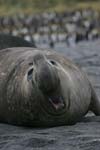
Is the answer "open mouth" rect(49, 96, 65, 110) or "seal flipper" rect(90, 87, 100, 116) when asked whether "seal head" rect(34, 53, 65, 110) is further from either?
"seal flipper" rect(90, 87, 100, 116)

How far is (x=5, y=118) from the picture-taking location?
840 centimetres

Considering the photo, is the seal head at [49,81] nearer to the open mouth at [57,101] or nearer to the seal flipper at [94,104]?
the open mouth at [57,101]

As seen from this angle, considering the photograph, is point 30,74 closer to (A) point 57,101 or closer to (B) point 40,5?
(A) point 57,101

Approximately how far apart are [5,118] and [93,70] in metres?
8.79

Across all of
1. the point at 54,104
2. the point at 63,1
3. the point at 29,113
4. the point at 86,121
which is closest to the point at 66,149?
the point at 54,104

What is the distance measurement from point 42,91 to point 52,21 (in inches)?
2207

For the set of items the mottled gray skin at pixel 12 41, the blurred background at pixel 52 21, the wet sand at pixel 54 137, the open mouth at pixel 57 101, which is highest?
the mottled gray skin at pixel 12 41

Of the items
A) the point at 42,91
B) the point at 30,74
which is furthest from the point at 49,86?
the point at 30,74

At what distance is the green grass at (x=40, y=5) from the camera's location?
81.3 m

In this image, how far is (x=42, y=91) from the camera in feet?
23.7

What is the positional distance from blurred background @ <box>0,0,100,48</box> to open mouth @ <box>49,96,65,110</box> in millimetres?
28982

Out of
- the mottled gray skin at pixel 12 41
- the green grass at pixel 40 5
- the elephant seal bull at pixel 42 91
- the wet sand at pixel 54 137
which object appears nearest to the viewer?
the wet sand at pixel 54 137

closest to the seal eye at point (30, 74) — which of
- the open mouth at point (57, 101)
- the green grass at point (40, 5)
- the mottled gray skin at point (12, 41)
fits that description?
the open mouth at point (57, 101)

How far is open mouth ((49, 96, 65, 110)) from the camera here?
23.7 ft
